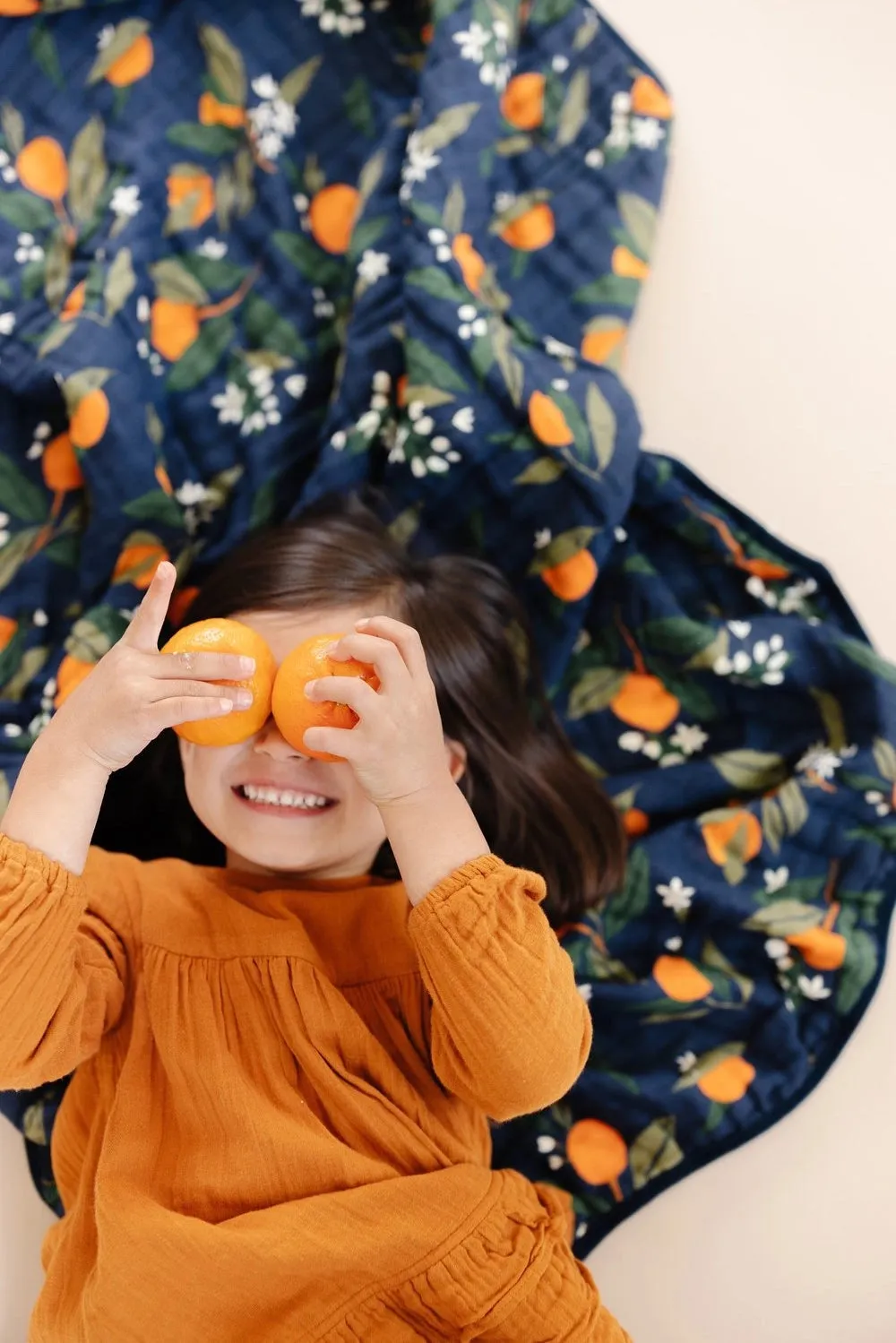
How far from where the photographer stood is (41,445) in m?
1.14

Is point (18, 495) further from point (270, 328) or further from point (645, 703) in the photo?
point (645, 703)

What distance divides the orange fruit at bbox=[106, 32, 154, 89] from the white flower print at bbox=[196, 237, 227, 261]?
174 millimetres

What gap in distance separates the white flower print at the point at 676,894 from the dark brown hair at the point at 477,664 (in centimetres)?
5

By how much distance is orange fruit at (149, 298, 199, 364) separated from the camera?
1.16 metres

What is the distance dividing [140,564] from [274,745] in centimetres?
36

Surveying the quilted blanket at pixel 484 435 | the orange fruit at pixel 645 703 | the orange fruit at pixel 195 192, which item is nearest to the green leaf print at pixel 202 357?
the quilted blanket at pixel 484 435

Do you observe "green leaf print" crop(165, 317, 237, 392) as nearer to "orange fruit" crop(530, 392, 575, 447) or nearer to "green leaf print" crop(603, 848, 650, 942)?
"orange fruit" crop(530, 392, 575, 447)

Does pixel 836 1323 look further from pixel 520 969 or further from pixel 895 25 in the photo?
pixel 895 25

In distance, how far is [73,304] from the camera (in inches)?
44.3

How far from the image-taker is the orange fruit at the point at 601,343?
117cm

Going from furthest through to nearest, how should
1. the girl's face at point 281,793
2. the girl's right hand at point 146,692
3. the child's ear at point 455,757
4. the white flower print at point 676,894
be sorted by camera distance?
the white flower print at point 676,894
the child's ear at point 455,757
the girl's face at point 281,793
the girl's right hand at point 146,692

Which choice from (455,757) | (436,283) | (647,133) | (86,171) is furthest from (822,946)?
(86,171)

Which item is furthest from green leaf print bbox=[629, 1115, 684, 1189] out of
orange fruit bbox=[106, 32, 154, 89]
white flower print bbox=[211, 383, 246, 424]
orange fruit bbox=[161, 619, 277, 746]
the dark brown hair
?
orange fruit bbox=[106, 32, 154, 89]

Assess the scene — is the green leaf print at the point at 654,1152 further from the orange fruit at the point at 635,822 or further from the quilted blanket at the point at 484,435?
the orange fruit at the point at 635,822
